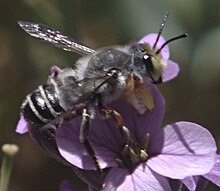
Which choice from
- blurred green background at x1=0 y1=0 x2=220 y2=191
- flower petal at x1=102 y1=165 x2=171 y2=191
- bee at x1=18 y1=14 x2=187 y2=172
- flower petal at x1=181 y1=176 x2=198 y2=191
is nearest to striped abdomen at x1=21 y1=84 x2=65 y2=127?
bee at x1=18 y1=14 x2=187 y2=172

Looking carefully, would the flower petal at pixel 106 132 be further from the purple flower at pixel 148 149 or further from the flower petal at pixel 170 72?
the flower petal at pixel 170 72

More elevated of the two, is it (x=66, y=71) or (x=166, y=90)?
(x=66, y=71)

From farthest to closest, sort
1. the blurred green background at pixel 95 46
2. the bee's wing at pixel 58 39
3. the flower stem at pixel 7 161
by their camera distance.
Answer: the blurred green background at pixel 95 46
the flower stem at pixel 7 161
the bee's wing at pixel 58 39

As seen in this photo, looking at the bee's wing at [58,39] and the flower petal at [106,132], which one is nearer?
→ the flower petal at [106,132]

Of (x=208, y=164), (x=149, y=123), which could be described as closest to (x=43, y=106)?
(x=149, y=123)

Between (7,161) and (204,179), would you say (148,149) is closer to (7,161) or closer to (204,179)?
(204,179)

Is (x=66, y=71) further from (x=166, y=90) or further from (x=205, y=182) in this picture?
(x=166, y=90)

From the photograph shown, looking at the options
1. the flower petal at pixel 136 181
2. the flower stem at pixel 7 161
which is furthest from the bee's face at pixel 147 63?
the flower stem at pixel 7 161

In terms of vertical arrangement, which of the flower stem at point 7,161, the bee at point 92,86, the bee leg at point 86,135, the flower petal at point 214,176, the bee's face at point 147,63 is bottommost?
the flower stem at point 7,161
